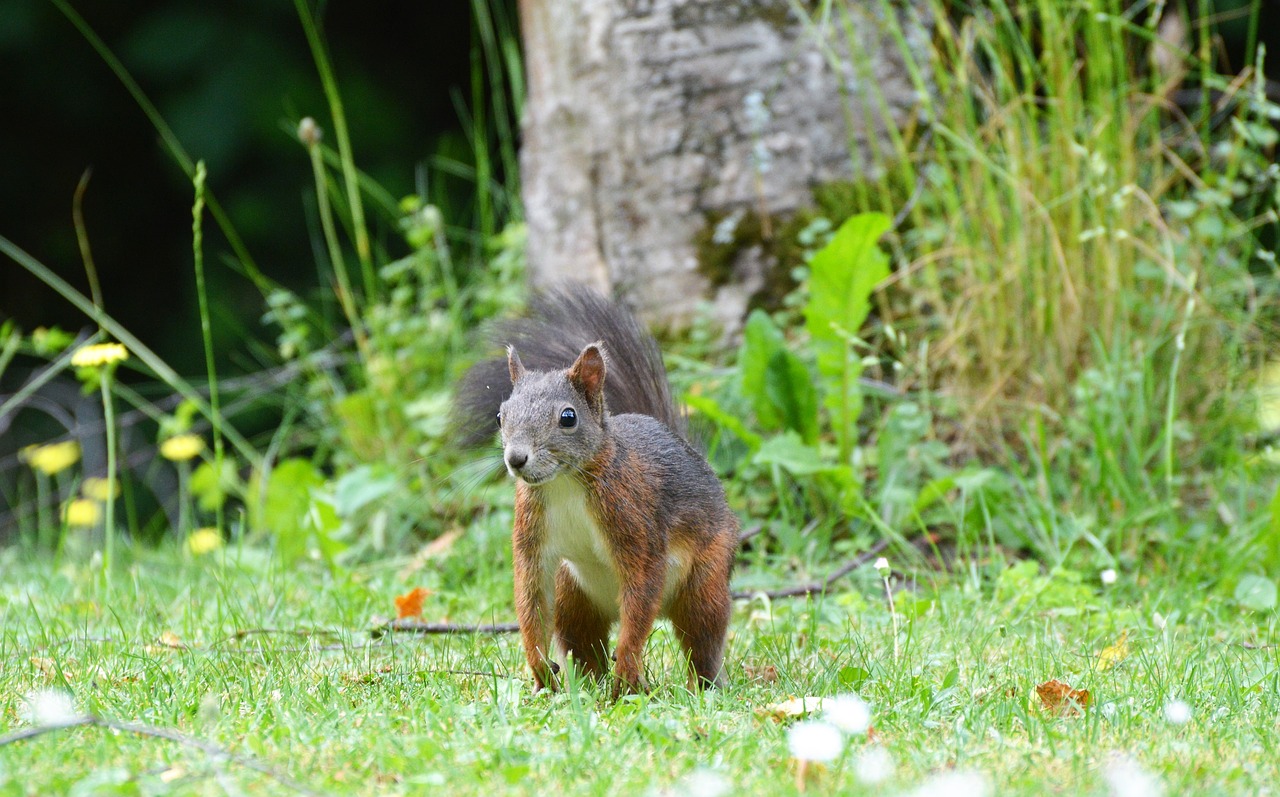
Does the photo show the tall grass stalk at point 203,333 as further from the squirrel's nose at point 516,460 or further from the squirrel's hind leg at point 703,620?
the squirrel's hind leg at point 703,620

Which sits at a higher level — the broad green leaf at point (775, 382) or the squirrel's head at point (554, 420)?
the squirrel's head at point (554, 420)

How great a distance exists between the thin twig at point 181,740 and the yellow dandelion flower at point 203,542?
187 cm

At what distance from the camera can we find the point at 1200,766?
159cm

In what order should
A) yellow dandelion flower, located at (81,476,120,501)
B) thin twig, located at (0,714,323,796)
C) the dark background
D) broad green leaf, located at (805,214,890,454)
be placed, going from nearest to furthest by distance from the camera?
thin twig, located at (0,714,323,796) < broad green leaf, located at (805,214,890,454) < yellow dandelion flower, located at (81,476,120,501) < the dark background

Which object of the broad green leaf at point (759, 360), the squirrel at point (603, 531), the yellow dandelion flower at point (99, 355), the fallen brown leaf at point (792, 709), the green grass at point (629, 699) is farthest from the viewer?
the broad green leaf at point (759, 360)

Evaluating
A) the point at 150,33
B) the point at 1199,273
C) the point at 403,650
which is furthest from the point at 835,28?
the point at 150,33

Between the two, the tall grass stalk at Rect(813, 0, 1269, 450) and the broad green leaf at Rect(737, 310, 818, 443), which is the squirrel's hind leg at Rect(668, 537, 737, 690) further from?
the tall grass stalk at Rect(813, 0, 1269, 450)

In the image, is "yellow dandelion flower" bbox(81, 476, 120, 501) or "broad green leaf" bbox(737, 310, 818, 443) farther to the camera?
"yellow dandelion flower" bbox(81, 476, 120, 501)

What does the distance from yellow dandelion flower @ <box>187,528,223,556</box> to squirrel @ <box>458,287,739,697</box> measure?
1.61m

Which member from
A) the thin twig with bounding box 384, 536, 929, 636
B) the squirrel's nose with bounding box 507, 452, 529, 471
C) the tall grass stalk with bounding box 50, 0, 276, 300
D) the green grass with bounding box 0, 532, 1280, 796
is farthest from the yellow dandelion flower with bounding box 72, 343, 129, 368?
the squirrel's nose with bounding box 507, 452, 529, 471

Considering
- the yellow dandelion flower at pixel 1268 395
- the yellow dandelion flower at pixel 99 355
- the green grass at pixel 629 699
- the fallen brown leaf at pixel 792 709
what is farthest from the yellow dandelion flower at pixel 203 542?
the yellow dandelion flower at pixel 1268 395

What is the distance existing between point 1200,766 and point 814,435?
1.77 m

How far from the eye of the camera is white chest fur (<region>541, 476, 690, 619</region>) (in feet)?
6.59

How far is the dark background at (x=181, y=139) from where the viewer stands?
5520 mm
